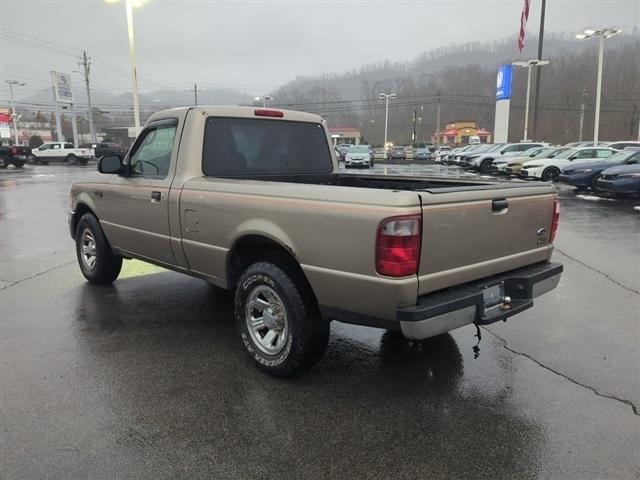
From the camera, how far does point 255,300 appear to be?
3.87 metres

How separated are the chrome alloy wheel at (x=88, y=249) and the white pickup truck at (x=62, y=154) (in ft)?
136

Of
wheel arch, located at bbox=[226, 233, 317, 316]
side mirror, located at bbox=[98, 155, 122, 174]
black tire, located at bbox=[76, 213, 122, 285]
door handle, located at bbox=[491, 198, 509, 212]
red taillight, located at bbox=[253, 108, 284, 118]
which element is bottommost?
black tire, located at bbox=[76, 213, 122, 285]

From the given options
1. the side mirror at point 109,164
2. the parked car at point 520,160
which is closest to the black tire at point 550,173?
the parked car at point 520,160

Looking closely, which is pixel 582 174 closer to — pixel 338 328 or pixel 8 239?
pixel 338 328

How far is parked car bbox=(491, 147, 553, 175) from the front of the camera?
25.1 metres

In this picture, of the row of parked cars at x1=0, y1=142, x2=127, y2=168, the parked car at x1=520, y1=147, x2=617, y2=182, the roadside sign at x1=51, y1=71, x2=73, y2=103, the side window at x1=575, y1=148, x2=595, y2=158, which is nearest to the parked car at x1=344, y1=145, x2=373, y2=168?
the parked car at x1=520, y1=147, x2=617, y2=182

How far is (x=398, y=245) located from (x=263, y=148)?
2336 mm

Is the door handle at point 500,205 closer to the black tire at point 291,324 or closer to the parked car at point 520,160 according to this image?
the black tire at point 291,324

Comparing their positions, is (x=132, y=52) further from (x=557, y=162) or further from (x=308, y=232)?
(x=308, y=232)

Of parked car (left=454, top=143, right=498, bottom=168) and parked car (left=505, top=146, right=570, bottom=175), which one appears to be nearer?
parked car (left=505, top=146, right=570, bottom=175)

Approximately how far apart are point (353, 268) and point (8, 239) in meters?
8.72

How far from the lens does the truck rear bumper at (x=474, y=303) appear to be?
9.83 ft

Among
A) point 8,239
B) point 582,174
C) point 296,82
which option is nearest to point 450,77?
point 296,82

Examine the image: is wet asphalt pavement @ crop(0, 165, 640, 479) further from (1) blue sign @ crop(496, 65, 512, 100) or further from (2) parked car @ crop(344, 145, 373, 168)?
(1) blue sign @ crop(496, 65, 512, 100)
